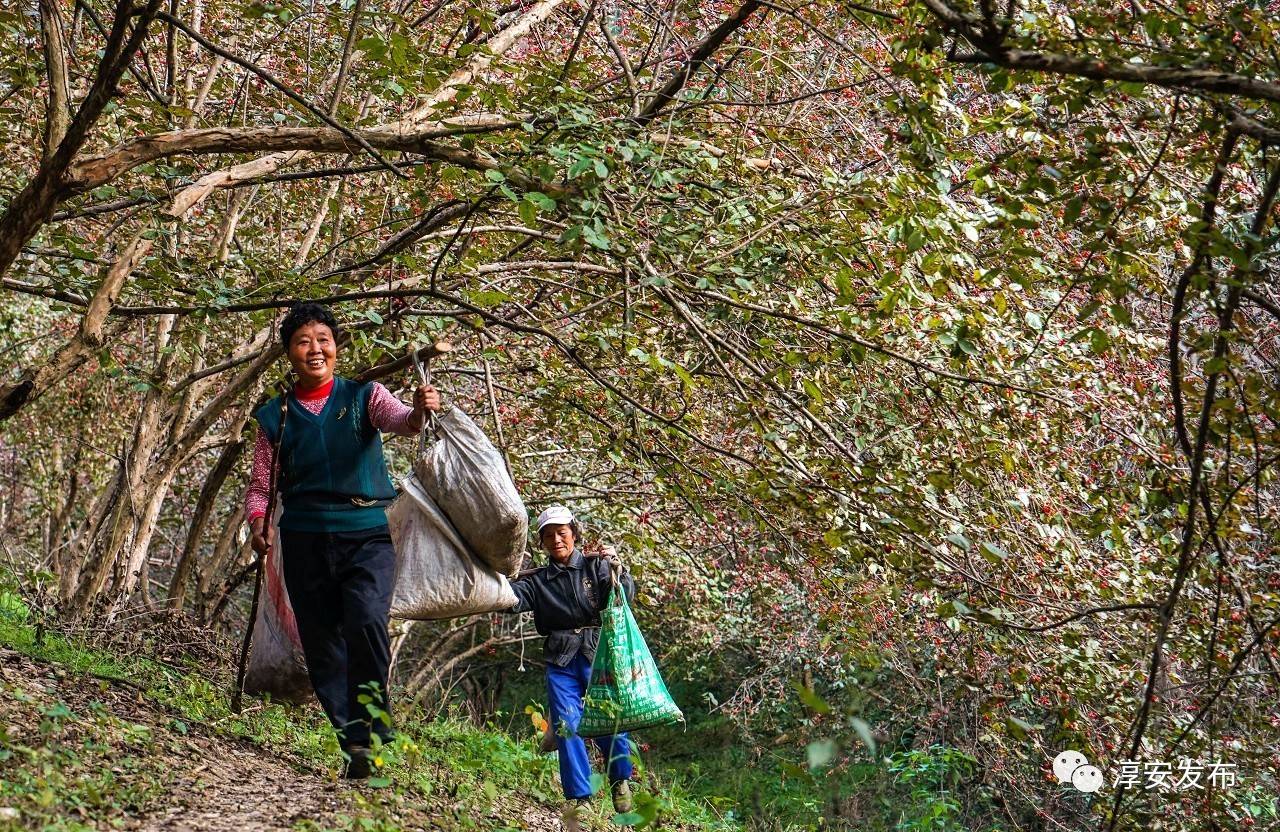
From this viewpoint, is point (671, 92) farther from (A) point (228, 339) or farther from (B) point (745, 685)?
(B) point (745, 685)

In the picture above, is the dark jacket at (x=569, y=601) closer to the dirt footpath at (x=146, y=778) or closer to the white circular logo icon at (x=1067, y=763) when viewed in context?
the dirt footpath at (x=146, y=778)

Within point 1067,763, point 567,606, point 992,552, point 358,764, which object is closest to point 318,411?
point 358,764

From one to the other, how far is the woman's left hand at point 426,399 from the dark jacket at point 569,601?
2.08 metres

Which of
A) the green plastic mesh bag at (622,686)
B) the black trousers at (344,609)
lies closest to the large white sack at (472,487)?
the black trousers at (344,609)

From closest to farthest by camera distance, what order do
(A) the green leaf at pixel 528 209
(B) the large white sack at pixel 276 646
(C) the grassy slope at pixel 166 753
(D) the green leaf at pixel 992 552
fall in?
1. (D) the green leaf at pixel 992 552
2. (C) the grassy slope at pixel 166 753
3. (A) the green leaf at pixel 528 209
4. (B) the large white sack at pixel 276 646

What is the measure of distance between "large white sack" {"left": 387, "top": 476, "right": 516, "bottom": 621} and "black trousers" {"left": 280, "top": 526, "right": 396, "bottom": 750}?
0.08m

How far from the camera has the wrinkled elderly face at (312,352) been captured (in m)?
4.99

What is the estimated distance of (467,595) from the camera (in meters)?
5.01

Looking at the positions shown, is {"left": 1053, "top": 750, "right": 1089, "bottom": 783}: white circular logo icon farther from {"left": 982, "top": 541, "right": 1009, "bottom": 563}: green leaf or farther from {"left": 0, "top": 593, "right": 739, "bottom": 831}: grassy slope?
{"left": 982, "top": 541, "right": 1009, "bottom": 563}: green leaf

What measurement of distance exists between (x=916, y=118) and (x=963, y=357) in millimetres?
1105

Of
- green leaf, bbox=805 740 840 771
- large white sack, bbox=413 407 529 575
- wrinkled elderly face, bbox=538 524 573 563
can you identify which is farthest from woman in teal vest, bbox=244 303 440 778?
green leaf, bbox=805 740 840 771

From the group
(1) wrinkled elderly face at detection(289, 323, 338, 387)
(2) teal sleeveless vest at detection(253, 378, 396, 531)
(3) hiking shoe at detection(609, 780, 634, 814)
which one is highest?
(1) wrinkled elderly face at detection(289, 323, 338, 387)

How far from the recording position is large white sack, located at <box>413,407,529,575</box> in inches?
195

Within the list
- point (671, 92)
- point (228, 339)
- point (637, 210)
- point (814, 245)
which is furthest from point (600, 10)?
point (228, 339)
